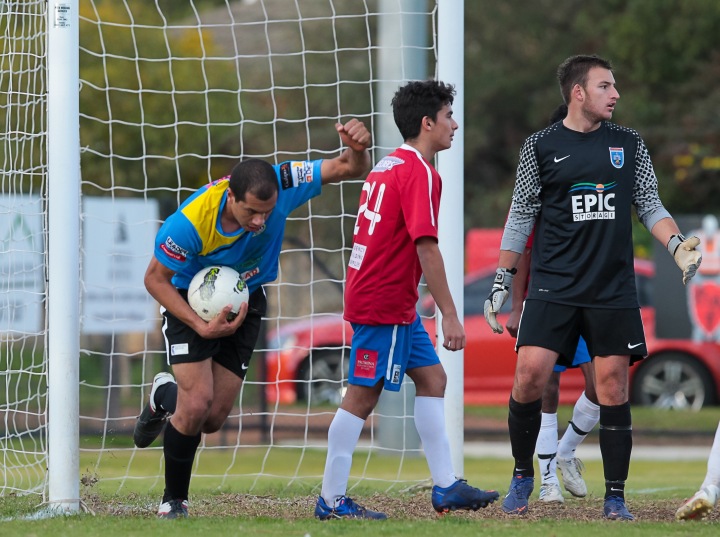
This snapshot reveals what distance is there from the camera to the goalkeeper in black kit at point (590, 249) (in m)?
5.82

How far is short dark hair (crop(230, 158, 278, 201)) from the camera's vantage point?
5.59 metres

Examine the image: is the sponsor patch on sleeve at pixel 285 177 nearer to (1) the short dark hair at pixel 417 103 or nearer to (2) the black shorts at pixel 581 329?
(1) the short dark hair at pixel 417 103

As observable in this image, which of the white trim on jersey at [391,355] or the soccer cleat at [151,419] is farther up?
the white trim on jersey at [391,355]

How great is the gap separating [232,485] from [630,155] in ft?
13.1

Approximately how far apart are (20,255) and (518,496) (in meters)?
4.65

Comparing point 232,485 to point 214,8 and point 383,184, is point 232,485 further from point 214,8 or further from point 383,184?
Result: point 214,8

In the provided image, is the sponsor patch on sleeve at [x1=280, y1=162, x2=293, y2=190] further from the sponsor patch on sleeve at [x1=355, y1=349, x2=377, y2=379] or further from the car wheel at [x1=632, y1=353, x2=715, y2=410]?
the car wheel at [x1=632, y1=353, x2=715, y2=410]

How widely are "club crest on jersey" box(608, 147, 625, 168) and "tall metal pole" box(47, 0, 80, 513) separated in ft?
8.92

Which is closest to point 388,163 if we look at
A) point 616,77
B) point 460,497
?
point 460,497

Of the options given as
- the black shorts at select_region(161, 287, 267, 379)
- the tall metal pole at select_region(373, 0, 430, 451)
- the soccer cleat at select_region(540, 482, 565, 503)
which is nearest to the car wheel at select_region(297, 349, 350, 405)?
the tall metal pole at select_region(373, 0, 430, 451)

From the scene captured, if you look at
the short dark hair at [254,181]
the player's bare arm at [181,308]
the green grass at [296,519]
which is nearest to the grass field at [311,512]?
the green grass at [296,519]

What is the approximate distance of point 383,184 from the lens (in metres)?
5.78

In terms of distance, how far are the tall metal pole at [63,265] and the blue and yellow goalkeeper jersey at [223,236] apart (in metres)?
0.60

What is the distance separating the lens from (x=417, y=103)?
587 cm
